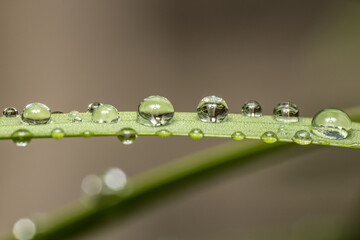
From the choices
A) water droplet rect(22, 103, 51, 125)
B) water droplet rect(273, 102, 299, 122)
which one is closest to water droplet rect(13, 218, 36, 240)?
water droplet rect(22, 103, 51, 125)

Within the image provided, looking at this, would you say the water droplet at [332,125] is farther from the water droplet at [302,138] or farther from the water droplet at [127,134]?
the water droplet at [127,134]

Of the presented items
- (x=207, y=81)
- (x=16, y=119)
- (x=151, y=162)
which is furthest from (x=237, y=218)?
(x=16, y=119)

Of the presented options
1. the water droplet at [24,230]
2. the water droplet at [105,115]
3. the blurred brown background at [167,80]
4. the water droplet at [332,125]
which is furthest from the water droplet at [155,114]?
the blurred brown background at [167,80]

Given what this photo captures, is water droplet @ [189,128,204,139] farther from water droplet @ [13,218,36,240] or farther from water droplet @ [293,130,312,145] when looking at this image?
water droplet @ [13,218,36,240]

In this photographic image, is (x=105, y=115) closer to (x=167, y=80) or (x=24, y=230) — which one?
(x=24, y=230)

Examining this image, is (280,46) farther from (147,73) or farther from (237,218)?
(237,218)

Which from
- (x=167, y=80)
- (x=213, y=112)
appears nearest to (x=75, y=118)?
(x=213, y=112)
